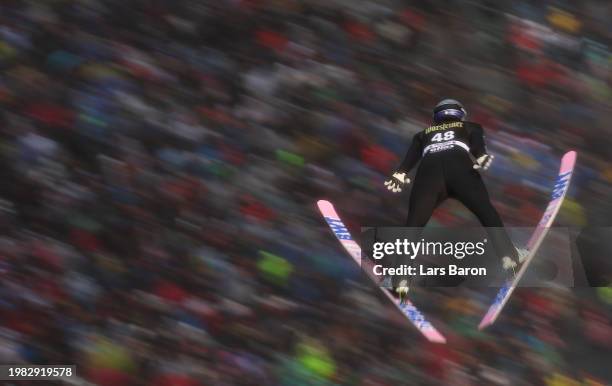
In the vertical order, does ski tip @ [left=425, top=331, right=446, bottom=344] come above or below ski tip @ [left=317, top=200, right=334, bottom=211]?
below

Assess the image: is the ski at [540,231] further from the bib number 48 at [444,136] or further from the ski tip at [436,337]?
the bib number 48 at [444,136]

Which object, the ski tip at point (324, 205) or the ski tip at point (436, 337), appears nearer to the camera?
the ski tip at point (436, 337)

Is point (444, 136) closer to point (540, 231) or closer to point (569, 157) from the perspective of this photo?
point (540, 231)

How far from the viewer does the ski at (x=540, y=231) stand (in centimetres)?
629

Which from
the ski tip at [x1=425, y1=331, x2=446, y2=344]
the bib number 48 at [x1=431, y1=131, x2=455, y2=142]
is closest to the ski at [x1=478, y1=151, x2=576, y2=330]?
the ski tip at [x1=425, y1=331, x2=446, y2=344]

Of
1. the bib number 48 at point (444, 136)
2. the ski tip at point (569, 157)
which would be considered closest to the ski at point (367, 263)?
the bib number 48 at point (444, 136)

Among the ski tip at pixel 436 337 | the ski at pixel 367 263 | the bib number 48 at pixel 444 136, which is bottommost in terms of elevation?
the ski tip at pixel 436 337

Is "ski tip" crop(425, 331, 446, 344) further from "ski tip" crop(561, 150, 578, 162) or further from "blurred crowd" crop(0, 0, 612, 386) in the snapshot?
"ski tip" crop(561, 150, 578, 162)

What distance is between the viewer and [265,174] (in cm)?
713

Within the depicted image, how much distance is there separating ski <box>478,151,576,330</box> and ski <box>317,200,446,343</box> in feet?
0.99

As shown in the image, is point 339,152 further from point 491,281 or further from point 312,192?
point 491,281

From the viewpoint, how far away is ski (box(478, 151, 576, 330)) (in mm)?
6289

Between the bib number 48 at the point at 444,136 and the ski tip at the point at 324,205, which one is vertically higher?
the bib number 48 at the point at 444,136

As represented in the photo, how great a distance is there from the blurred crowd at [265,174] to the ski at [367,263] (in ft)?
0.24
